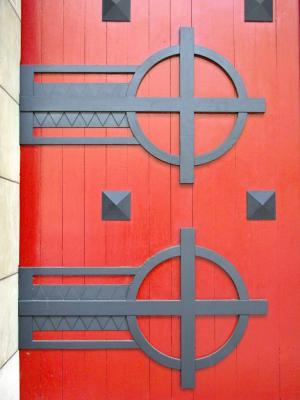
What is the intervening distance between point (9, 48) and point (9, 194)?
686mm

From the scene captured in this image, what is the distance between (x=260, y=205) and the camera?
206 cm

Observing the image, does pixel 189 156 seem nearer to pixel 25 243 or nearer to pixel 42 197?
pixel 42 197

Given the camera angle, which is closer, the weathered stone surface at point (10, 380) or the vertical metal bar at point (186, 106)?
the weathered stone surface at point (10, 380)

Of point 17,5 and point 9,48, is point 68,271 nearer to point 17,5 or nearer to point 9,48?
point 9,48

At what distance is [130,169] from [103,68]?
20.7 inches

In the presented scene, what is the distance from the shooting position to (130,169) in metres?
2.06

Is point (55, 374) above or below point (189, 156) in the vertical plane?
below

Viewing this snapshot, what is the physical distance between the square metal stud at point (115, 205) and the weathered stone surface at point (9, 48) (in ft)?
2.17

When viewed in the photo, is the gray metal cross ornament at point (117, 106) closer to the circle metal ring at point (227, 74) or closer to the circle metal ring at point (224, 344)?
the circle metal ring at point (227, 74)

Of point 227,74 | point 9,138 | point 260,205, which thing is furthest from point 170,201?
point 9,138

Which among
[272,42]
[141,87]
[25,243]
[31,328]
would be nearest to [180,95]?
[141,87]

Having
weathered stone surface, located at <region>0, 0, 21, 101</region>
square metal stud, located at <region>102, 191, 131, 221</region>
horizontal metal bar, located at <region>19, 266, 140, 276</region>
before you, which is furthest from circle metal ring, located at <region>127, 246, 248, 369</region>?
weathered stone surface, located at <region>0, 0, 21, 101</region>

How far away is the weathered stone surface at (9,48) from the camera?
6.05ft

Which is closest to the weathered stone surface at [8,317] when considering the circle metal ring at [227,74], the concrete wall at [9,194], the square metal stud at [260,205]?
the concrete wall at [9,194]
